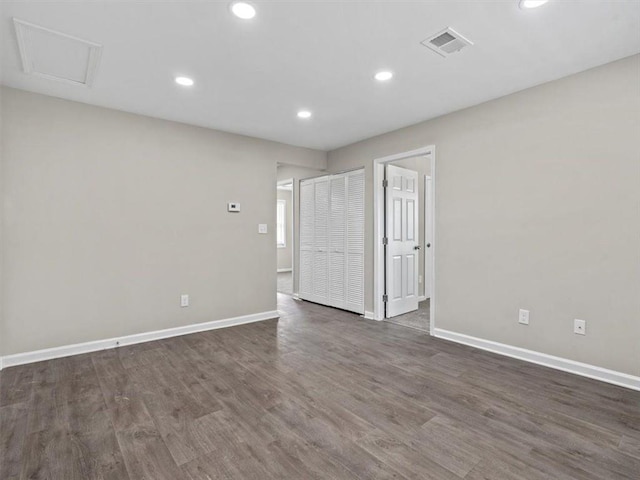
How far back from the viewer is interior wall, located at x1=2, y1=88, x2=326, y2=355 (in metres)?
2.95

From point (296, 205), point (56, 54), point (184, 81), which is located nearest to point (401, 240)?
point (296, 205)

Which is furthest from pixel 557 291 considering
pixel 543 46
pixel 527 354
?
pixel 543 46

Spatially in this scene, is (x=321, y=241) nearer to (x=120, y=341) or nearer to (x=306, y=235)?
(x=306, y=235)

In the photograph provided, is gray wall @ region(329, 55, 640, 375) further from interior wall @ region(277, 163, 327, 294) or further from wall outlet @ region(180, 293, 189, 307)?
wall outlet @ region(180, 293, 189, 307)

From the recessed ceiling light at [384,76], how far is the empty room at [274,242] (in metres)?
0.03

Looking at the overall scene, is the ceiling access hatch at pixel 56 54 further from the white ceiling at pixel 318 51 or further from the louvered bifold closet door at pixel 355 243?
the louvered bifold closet door at pixel 355 243

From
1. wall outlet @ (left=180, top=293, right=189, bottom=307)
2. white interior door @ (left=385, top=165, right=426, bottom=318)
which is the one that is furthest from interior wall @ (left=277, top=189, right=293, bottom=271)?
wall outlet @ (left=180, top=293, right=189, bottom=307)

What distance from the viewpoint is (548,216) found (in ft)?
9.41

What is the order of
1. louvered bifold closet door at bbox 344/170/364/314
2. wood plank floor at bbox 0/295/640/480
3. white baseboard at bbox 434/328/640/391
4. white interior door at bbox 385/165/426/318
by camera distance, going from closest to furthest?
1. wood plank floor at bbox 0/295/640/480
2. white baseboard at bbox 434/328/640/391
3. white interior door at bbox 385/165/426/318
4. louvered bifold closet door at bbox 344/170/364/314

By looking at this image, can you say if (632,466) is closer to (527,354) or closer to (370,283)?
(527,354)

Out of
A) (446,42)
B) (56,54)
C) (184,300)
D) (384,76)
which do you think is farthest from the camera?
(184,300)

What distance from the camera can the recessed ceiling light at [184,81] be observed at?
275cm

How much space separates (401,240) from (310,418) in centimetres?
312

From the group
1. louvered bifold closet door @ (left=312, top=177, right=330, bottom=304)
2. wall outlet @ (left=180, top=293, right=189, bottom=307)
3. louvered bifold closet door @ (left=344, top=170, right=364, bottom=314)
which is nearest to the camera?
wall outlet @ (left=180, top=293, right=189, bottom=307)
